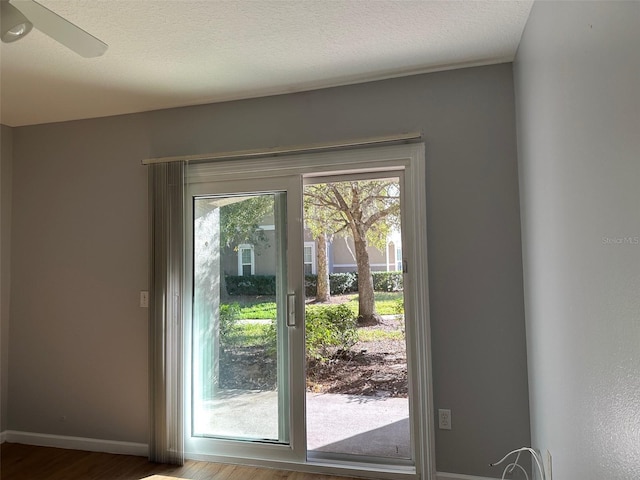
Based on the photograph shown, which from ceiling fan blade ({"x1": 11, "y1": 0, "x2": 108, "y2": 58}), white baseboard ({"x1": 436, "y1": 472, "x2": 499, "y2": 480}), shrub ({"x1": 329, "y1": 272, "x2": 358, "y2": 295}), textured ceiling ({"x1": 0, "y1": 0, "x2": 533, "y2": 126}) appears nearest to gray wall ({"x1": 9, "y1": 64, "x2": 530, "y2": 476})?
white baseboard ({"x1": 436, "y1": 472, "x2": 499, "y2": 480})

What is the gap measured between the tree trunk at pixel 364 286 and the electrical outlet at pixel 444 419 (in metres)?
0.66

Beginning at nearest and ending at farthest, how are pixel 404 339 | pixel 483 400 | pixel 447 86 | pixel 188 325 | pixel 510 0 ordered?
1. pixel 510 0
2. pixel 483 400
3. pixel 447 86
4. pixel 404 339
5. pixel 188 325

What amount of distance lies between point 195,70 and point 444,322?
7.15 ft

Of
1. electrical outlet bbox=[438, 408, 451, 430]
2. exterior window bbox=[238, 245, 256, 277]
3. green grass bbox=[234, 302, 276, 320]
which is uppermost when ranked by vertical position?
exterior window bbox=[238, 245, 256, 277]

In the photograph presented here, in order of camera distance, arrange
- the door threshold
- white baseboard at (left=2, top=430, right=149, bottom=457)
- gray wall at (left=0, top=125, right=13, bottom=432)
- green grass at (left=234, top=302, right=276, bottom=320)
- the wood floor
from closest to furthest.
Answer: the door threshold < the wood floor < green grass at (left=234, top=302, right=276, bottom=320) < white baseboard at (left=2, top=430, right=149, bottom=457) < gray wall at (left=0, top=125, right=13, bottom=432)

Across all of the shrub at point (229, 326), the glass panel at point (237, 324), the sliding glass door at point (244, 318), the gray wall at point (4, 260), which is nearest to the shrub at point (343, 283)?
the sliding glass door at point (244, 318)

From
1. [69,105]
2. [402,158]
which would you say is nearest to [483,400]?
[402,158]

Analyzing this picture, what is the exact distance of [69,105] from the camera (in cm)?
289

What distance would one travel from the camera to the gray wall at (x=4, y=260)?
10.4 ft

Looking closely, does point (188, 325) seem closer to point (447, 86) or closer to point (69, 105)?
point (69, 105)

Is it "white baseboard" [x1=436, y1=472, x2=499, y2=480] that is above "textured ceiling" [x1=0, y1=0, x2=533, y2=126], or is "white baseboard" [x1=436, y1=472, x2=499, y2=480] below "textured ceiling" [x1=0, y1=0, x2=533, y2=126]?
below

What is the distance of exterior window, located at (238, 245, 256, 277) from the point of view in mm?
2781

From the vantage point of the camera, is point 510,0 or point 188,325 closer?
point 510,0

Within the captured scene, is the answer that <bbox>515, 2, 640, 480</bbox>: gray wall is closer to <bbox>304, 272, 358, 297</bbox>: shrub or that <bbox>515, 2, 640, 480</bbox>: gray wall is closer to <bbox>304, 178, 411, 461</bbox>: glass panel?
<bbox>304, 178, 411, 461</bbox>: glass panel
